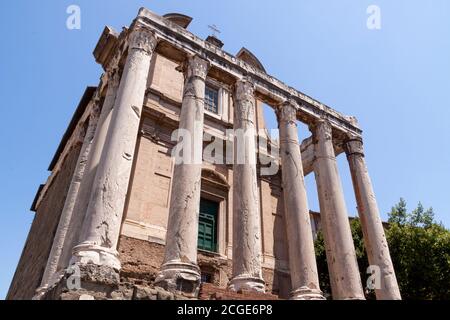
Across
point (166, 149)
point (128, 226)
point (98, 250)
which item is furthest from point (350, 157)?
point (98, 250)

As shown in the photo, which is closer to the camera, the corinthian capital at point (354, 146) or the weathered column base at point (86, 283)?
the weathered column base at point (86, 283)

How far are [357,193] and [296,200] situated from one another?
12.8 ft

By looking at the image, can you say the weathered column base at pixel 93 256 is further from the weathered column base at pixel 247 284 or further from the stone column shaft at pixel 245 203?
the stone column shaft at pixel 245 203

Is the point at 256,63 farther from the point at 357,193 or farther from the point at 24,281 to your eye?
the point at 24,281

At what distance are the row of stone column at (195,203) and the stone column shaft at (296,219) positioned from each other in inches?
1.2

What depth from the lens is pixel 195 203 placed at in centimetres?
940

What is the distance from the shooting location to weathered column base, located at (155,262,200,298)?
7.84 metres

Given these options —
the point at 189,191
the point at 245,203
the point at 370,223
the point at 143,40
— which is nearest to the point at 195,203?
the point at 189,191

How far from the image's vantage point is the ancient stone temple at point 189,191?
27.1 feet

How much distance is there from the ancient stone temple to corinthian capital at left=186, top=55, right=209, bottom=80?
0.15 feet

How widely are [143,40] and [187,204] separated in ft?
18.3

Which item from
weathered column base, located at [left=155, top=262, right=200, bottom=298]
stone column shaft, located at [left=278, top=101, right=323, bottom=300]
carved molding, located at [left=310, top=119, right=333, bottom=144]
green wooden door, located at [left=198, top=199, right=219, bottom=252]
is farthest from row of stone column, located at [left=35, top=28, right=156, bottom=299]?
carved molding, located at [left=310, top=119, right=333, bottom=144]

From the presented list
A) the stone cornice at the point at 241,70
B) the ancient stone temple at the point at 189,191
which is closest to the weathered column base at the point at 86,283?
the ancient stone temple at the point at 189,191

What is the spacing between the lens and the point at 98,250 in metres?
7.38
